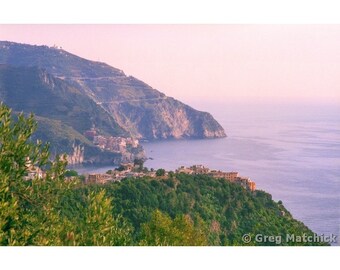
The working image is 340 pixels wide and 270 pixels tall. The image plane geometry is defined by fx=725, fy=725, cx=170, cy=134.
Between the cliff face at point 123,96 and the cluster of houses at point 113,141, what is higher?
the cliff face at point 123,96

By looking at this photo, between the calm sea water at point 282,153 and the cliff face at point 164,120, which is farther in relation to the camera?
the cliff face at point 164,120

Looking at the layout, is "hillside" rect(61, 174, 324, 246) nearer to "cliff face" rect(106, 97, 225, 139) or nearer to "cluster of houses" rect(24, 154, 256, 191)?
"cluster of houses" rect(24, 154, 256, 191)

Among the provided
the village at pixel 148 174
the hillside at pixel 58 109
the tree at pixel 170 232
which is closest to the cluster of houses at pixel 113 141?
the hillside at pixel 58 109

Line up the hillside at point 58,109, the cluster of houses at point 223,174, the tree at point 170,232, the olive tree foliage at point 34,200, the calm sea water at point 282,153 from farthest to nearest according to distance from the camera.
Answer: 1. the cluster of houses at point 223,174
2. the calm sea water at point 282,153
3. the hillside at point 58,109
4. the tree at point 170,232
5. the olive tree foliage at point 34,200

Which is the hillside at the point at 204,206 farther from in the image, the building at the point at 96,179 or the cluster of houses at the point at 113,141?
the cluster of houses at the point at 113,141

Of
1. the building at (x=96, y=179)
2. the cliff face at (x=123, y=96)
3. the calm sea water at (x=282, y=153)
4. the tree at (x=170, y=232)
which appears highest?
the cliff face at (x=123, y=96)

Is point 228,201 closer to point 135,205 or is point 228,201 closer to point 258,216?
point 258,216

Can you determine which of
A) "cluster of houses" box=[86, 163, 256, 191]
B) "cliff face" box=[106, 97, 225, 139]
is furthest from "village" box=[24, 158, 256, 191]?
"cliff face" box=[106, 97, 225, 139]

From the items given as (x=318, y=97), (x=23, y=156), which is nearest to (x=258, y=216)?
(x=318, y=97)
